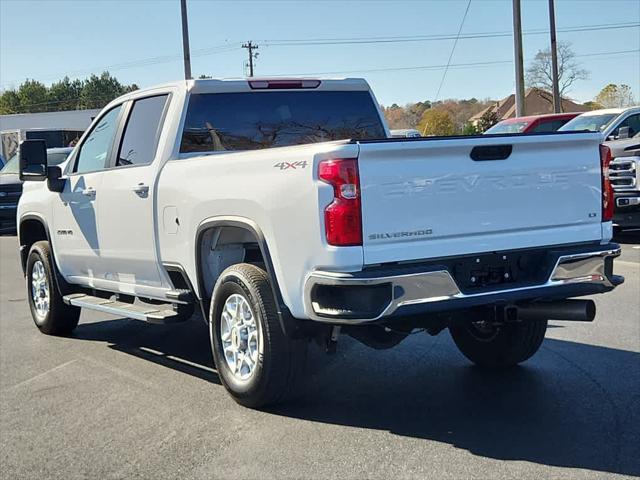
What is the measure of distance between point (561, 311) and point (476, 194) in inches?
34.1

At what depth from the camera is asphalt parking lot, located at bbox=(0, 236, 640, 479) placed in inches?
165

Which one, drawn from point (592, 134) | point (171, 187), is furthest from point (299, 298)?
point (592, 134)

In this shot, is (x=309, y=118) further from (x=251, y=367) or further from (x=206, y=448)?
(x=206, y=448)

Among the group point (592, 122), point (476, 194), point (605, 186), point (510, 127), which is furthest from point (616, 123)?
point (476, 194)

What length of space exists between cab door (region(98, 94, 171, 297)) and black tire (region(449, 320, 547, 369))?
229cm

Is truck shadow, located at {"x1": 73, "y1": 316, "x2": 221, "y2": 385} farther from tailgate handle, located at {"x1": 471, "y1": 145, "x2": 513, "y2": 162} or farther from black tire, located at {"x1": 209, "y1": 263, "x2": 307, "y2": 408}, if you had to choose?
tailgate handle, located at {"x1": 471, "y1": 145, "x2": 513, "y2": 162}

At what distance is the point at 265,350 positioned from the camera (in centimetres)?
481

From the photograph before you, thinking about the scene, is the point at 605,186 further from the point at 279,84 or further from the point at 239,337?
the point at 279,84

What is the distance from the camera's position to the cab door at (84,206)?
675 centimetres

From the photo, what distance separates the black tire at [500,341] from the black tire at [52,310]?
3.80 meters

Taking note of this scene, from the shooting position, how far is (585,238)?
490cm

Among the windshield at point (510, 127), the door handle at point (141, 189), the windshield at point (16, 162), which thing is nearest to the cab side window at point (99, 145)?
the door handle at point (141, 189)

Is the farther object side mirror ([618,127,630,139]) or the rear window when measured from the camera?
side mirror ([618,127,630,139])

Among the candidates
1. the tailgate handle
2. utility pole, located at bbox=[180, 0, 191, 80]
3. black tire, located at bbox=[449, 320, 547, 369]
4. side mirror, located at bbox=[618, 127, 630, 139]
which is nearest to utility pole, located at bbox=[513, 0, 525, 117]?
side mirror, located at bbox=[618, 127, 630, 139]
